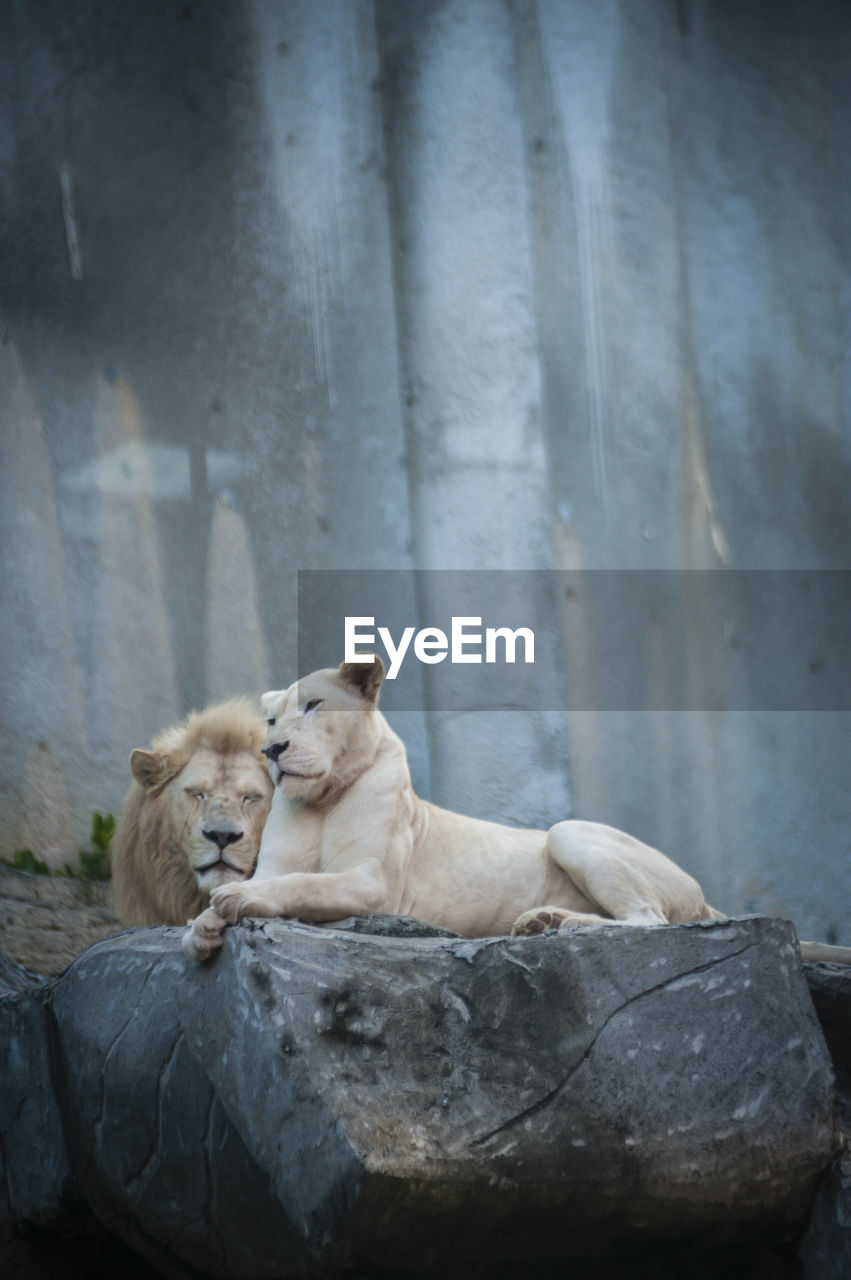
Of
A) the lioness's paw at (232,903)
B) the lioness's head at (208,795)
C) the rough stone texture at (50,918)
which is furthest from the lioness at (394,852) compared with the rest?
the rough stone texture at (50,918)

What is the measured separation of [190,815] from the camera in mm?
4145

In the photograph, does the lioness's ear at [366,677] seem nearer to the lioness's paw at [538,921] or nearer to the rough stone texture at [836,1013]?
the lioness's paw at [538,921]

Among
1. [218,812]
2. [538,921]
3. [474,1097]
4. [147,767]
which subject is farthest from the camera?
[147,767]

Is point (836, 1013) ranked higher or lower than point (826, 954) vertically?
lower

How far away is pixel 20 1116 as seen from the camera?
364 centimetres

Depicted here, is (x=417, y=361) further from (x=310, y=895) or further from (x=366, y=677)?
(x=310, y=895)

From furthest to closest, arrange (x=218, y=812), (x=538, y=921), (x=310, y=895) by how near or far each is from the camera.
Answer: (x=218, y=812)
(x=538, y=921)
(x=310, y=895)

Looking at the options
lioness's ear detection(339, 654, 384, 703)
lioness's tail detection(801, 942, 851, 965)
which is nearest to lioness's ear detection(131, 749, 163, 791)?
lioness's ear detection(339, 654, 384, 703)

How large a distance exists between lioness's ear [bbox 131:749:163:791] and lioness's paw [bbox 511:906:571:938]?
1.45 meters

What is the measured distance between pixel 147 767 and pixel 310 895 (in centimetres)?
131

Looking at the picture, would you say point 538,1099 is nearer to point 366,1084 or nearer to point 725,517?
point 366,1084

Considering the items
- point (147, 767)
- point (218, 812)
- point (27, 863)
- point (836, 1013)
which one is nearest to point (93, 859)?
→ point (27, 863)

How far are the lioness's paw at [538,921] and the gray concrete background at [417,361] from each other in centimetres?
262

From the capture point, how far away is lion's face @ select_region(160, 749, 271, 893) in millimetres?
4023
